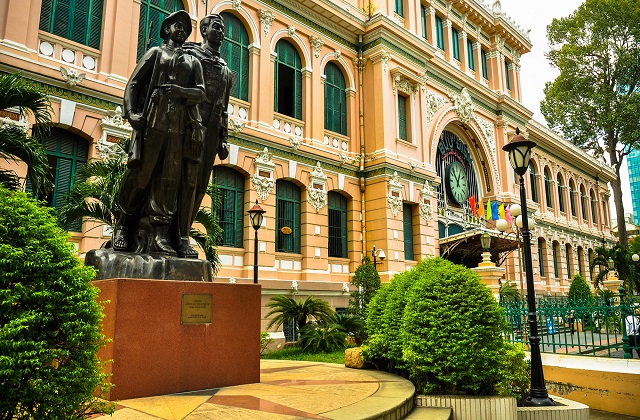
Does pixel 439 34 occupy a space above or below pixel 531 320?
above

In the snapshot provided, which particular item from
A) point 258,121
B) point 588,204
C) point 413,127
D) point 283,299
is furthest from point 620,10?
point 283,299

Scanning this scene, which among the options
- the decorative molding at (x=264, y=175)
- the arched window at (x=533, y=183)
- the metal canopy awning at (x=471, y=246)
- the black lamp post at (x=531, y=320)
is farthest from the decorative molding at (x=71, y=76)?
the arched window at (x=533, y=183)

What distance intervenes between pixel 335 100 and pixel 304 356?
1129 cm

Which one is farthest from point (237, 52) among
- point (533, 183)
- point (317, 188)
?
point (533, 183)

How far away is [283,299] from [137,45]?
8.62m

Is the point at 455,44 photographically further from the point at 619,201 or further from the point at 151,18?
the point at 151,18

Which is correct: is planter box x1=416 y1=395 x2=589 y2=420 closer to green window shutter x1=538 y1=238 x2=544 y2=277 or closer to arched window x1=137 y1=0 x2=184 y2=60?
arched window x1=137 y1=0 x2=184 y2=60

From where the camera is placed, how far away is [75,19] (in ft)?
43.3

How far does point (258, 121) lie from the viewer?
17109mm

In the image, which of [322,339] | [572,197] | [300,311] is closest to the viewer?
[322,339]

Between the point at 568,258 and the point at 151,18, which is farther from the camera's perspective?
the point at 568,258

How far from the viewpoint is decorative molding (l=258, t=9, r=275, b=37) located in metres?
17.8

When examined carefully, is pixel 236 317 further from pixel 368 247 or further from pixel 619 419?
pixel 368 247

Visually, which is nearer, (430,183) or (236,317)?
(236,317)
